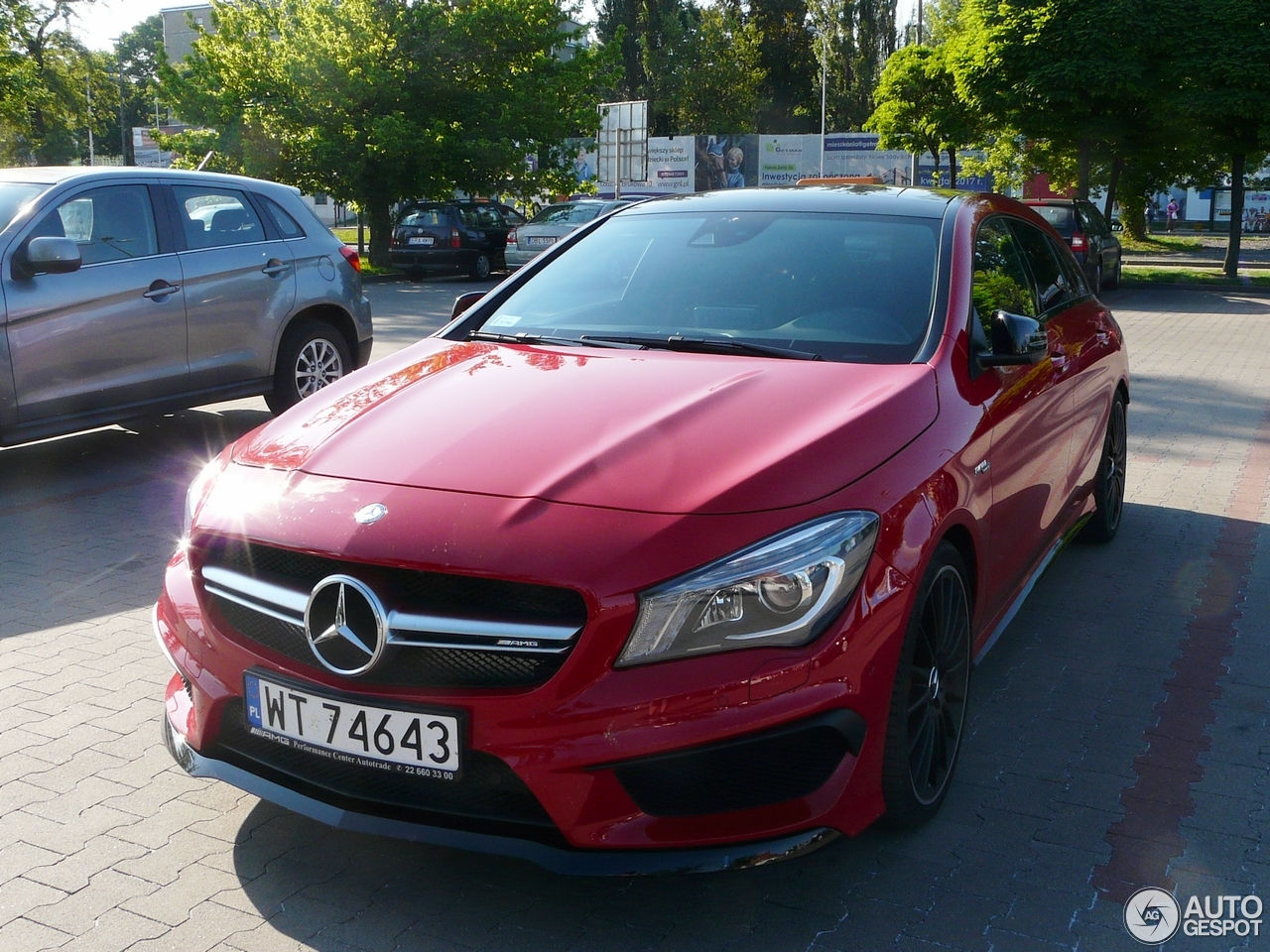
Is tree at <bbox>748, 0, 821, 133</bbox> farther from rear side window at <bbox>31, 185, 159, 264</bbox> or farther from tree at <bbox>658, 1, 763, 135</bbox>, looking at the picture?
rear side window at <bbox>31, 185, 159, 264</bbox>

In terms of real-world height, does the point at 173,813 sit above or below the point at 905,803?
below

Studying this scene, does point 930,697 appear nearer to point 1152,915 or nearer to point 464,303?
point 1152,915

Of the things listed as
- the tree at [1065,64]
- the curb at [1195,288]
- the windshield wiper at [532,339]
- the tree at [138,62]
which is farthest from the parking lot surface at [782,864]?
the tree at [138,62]

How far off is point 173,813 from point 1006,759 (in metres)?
2.29

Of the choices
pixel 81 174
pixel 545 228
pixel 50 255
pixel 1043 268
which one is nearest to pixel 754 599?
pixel 1043 268

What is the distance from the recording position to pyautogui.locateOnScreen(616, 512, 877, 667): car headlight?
254 cm

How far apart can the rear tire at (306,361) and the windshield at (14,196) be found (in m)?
1.83

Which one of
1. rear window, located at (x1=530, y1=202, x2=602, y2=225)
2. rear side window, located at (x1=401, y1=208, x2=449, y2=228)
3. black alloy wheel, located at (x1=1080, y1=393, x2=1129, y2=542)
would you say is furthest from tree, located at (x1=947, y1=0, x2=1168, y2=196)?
black alloy wheel, located at (x1=1080, y1=393, x2=1129, y2=542)

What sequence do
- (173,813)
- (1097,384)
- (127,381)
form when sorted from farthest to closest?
(127,381), (1097,384), (173,813)

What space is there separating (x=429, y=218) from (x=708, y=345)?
76.0ft

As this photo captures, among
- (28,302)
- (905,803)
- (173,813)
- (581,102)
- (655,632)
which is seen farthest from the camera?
(581,102)

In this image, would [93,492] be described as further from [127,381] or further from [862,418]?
[862,418]

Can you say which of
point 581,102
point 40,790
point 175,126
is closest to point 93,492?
point 40,790

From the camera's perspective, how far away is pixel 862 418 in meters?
3.11
